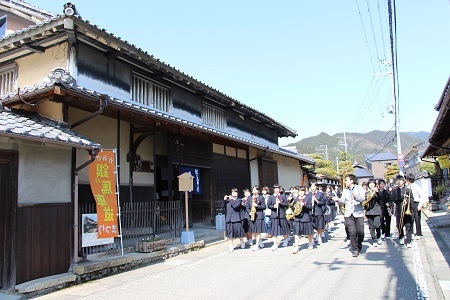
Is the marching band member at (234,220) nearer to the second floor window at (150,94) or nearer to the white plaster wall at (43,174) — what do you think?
the second floor window at (150,94)

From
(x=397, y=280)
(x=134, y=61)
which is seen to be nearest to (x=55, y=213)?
(x=134, y=61)

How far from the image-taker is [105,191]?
8398 mm

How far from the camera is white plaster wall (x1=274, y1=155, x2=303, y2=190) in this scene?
2340 centimetres

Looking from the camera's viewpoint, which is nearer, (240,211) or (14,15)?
(240,211)

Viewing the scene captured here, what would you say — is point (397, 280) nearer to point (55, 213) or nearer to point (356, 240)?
point (356, 240)

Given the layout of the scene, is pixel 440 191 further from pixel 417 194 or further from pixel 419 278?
pixel 419 278

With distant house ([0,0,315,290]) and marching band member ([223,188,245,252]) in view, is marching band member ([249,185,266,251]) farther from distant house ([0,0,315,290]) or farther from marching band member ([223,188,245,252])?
distant house ([0,0,315,290])

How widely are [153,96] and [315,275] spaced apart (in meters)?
8.67

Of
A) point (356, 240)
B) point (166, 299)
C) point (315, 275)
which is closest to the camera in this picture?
point (166, 299)

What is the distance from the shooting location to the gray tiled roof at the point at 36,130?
6.15 meters

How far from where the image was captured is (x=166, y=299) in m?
6.14

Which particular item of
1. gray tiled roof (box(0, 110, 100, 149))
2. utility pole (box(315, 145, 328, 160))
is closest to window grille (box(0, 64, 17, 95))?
gray tiled roof (box(0, 110, 100, 149))

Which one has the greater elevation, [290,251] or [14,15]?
[14,15]

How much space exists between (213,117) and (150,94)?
4.95m
